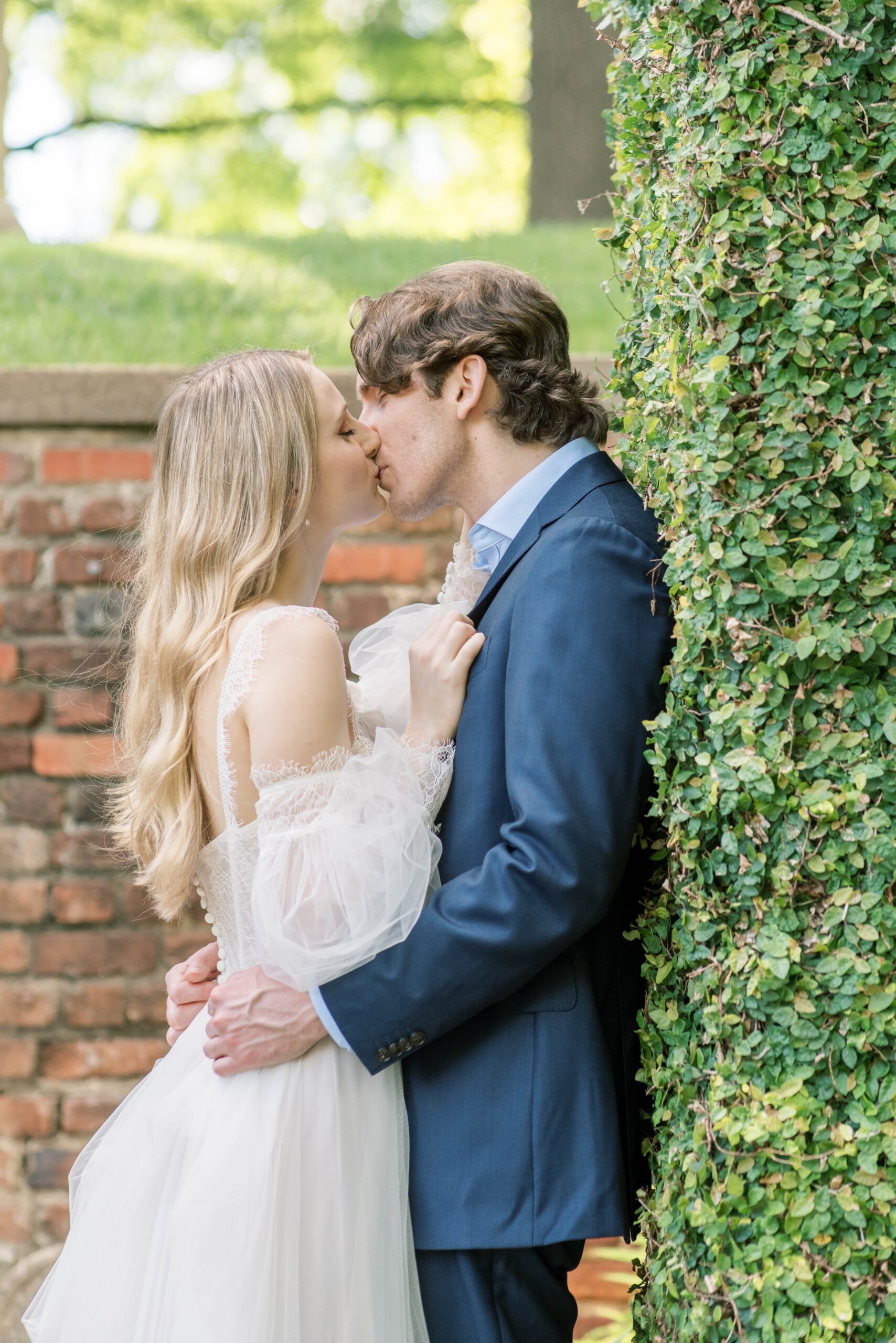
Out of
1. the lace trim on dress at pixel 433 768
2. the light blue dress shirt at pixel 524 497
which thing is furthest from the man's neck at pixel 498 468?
the lace trim on dress at pixel 433 768

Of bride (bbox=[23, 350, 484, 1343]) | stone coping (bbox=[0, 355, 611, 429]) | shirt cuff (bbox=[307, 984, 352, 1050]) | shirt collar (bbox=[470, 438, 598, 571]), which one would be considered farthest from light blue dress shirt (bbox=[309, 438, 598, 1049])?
stone coping (bbox=[0, 355, 611, 429])

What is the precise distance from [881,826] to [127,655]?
2.34 meters

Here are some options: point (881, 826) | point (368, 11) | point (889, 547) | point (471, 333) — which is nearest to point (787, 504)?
Answer: point (889, 547)

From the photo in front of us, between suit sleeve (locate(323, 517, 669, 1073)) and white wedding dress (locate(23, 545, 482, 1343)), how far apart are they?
Result: 75mm

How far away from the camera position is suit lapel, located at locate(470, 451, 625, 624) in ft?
6.83

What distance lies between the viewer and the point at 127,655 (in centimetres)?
341

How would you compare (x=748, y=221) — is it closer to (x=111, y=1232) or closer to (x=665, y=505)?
(x=665, y=505)

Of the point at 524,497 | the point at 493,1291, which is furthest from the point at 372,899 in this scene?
the point at 524,497

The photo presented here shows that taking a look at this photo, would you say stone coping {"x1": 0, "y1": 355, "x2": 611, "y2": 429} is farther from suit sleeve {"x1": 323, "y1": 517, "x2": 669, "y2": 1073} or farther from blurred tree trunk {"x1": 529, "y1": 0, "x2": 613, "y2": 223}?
blurred tree trunk {"x1": 529, "y1": 0, "x2": 613, "y2": 223}

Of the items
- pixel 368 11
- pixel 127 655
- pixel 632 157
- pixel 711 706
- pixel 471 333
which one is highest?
pixel 368 11

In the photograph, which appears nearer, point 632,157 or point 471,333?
point 632,157

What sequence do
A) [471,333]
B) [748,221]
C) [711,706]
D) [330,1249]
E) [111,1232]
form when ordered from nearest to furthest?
[748,221]
[711,706]
[330,1249]
[111,1232]
[471,333]

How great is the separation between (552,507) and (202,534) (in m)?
0.61

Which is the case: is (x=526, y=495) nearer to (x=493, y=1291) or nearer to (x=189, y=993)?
(x=189, y=993)
